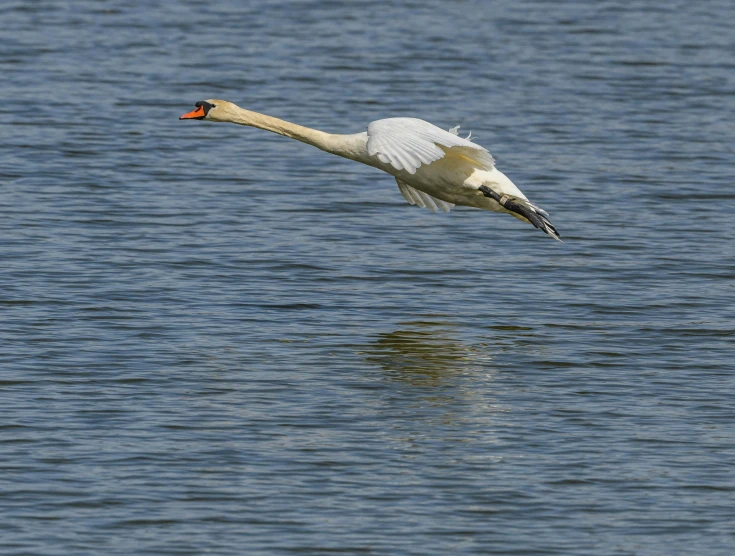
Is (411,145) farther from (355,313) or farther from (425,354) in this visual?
(355,313)

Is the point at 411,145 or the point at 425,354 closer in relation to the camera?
the point at 411,145

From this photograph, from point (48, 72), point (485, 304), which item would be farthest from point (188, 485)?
point (48, 72)

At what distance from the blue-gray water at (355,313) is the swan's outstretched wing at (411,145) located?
5.03ft

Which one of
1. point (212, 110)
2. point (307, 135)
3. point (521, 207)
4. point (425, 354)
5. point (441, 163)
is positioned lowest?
point (425, 354)

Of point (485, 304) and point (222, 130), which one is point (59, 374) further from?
point (222, 130)

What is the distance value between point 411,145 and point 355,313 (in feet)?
7.37

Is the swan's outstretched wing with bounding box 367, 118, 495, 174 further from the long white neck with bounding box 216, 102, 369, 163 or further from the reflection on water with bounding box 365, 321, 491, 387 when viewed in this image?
the reflection on water with bounding box 365, 321, 491, 387

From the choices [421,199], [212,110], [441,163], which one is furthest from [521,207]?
[212,110]

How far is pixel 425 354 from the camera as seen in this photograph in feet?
41.9

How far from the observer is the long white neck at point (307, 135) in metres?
13.2

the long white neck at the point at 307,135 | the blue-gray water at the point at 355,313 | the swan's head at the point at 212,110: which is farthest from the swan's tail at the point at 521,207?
the swan's head at the point at 212,110

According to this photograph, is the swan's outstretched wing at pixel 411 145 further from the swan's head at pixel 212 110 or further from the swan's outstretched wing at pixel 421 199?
the swan's head at pixel 212 110

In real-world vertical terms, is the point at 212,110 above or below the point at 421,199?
above

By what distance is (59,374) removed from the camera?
38.3 ft
